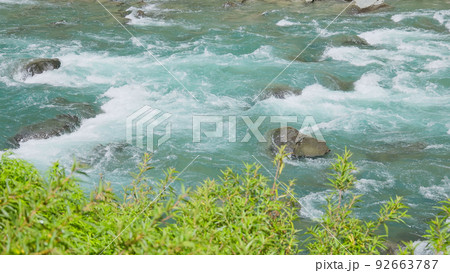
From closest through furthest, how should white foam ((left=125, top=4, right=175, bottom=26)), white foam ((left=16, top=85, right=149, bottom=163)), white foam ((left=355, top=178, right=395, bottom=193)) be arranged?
white foam ((left=355, top=178, right=395, bottom=193)), white foam ((left=16, top=85, right=149, bottom=163)), white foam ((left=125, top=4, right=175, bottom=26))

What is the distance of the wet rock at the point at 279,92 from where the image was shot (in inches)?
446

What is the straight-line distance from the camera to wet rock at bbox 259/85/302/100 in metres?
11.3

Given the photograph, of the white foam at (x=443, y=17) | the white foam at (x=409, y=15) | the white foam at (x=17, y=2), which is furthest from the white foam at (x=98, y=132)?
the white foam at (x=17, y=2)

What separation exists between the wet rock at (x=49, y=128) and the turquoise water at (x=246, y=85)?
0.56 ft

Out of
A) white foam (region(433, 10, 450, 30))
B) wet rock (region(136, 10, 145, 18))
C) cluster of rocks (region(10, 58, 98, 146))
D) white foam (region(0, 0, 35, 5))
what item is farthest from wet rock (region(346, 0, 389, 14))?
white foam (region(0, 0, 35, 5))

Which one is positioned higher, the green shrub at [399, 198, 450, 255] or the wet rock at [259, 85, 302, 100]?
the green shrub at [399, 198, 450, 255]

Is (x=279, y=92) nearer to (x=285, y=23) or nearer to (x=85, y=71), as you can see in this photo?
(x=85, y=71)

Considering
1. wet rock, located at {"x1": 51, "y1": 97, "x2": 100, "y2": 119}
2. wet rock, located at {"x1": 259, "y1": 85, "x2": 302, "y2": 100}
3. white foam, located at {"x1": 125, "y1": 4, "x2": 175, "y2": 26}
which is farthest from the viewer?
white foam, located at {"x1": 125, "y1": 4, "x2": 175, "y2": 26}

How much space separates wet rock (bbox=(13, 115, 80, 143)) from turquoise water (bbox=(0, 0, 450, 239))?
0.56 ft

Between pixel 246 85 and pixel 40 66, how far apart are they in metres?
5.82

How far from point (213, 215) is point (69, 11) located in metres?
18.9

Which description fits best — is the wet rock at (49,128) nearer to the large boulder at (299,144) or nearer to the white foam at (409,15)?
the large boulder at (299,144)

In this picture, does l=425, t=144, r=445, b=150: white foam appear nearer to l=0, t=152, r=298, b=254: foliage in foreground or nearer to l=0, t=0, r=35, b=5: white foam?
l=0, t=152, r=298, b=254: foliage in foreground

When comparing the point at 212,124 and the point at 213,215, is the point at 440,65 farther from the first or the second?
the point at 213,215
